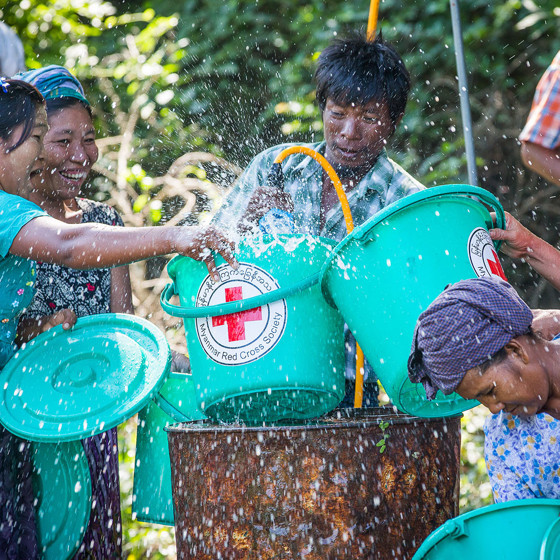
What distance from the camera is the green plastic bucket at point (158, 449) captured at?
3.03 m

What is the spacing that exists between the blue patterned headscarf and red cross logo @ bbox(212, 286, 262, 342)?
4.38 ft

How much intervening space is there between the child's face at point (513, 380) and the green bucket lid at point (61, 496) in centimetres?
170

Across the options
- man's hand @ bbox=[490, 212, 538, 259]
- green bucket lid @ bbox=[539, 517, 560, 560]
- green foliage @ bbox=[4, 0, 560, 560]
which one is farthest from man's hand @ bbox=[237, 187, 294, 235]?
green foliage @ bbox=[4, 0, 560, 560]

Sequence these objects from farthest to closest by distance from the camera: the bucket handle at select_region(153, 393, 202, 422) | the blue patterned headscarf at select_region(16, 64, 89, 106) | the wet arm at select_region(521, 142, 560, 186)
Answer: the blue patterned headscarf at select_region(16, 64, 89, 106)
the bucket handle at select_region(153, 393, 202, 422)
the wet arm at select_region(521, 142, 560, 186)

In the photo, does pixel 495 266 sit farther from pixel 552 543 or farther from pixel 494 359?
pixel 552 543

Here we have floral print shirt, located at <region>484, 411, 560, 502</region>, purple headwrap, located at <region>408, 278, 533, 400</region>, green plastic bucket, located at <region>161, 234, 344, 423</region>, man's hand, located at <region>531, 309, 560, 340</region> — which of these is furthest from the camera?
green plastic bucket, located at <region>161, 234, 344, 423</region>

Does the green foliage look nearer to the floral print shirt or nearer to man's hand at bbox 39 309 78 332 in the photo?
man's hand at bbox 39 309 78 332

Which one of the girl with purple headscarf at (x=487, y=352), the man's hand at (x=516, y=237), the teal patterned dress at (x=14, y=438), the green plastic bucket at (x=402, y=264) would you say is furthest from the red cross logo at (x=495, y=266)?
the teal patterned dress at (x=14, y=438)

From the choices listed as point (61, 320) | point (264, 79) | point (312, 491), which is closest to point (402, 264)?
point (312, 491)

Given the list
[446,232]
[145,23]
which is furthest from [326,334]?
[145,23]

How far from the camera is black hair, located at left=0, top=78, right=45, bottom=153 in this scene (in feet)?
8.13

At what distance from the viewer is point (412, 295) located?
2176 mm

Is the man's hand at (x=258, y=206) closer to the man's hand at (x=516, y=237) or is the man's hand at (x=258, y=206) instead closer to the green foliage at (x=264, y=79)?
the man's hand at (x=516, y=237)

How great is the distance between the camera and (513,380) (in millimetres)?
1800
